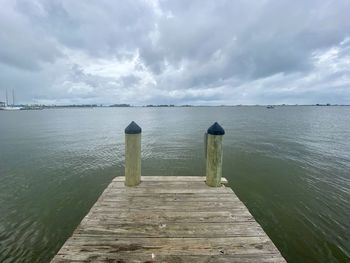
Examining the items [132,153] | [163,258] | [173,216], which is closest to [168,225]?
[173,216]

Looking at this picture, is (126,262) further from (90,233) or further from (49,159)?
(49,159)

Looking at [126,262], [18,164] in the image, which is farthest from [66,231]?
[18,164]

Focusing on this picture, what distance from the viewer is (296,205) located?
24.2ft

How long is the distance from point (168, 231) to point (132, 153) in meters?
2.23

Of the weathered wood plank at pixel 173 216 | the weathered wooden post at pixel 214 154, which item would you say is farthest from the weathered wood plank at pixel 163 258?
the weathered wooden post at pixel 214 154

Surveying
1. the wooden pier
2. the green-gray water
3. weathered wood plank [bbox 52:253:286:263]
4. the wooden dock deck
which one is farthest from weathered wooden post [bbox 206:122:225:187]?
the green-gray water

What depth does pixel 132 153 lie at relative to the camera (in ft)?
16.5

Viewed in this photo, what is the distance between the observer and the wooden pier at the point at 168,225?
2822mm

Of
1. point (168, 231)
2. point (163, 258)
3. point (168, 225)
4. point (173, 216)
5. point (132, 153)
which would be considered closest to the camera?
point (163, 258)

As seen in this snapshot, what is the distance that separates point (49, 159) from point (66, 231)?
8.88 metres

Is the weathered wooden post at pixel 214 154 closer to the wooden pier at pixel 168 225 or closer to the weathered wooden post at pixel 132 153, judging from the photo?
the wooden pier at pixel 168 225

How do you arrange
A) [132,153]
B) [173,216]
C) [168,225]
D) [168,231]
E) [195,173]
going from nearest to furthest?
[168,231], [168,225], [173,216], [132,153], [195,173]

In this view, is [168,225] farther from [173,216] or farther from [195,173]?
[195,173]

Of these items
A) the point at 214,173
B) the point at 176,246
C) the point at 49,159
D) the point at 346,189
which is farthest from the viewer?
the point at 49,159
